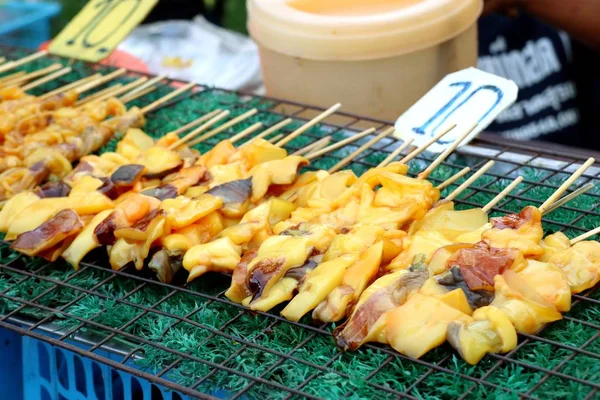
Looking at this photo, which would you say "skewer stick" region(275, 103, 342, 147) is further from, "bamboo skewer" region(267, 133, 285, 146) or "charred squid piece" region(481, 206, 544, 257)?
"charred squid piece" region(481, 206, 544, 257)

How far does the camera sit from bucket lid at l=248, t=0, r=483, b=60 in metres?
2.88

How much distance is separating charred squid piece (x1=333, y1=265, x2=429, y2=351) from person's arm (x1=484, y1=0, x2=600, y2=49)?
7.23 feet

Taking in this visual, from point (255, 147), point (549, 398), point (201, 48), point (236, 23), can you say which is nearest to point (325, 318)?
point (549, 398)

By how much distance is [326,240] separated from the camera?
2.12m

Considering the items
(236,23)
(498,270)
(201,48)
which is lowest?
(236,23)

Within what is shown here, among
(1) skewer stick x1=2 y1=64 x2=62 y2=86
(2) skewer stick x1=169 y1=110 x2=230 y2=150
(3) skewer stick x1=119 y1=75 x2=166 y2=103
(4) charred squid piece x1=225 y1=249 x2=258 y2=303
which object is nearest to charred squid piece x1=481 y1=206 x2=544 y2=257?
(4) charred squid piece x1=225 y1=249 x2=258 y2=303

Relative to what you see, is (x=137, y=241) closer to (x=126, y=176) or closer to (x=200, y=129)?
(x=126, y=176)

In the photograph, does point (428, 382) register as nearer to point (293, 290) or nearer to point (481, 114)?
point (293, 290)

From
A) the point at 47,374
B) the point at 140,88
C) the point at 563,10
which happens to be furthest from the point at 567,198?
the point at 563,10

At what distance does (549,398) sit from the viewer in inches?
63.3

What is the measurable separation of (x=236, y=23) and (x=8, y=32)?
269cm

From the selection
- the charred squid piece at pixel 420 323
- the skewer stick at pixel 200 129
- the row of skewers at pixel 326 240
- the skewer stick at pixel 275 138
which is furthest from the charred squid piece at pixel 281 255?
the skewer stick at pixel 200 129

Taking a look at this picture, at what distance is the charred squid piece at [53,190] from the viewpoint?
8.38 feet

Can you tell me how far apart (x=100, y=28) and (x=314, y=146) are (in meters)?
1.41
